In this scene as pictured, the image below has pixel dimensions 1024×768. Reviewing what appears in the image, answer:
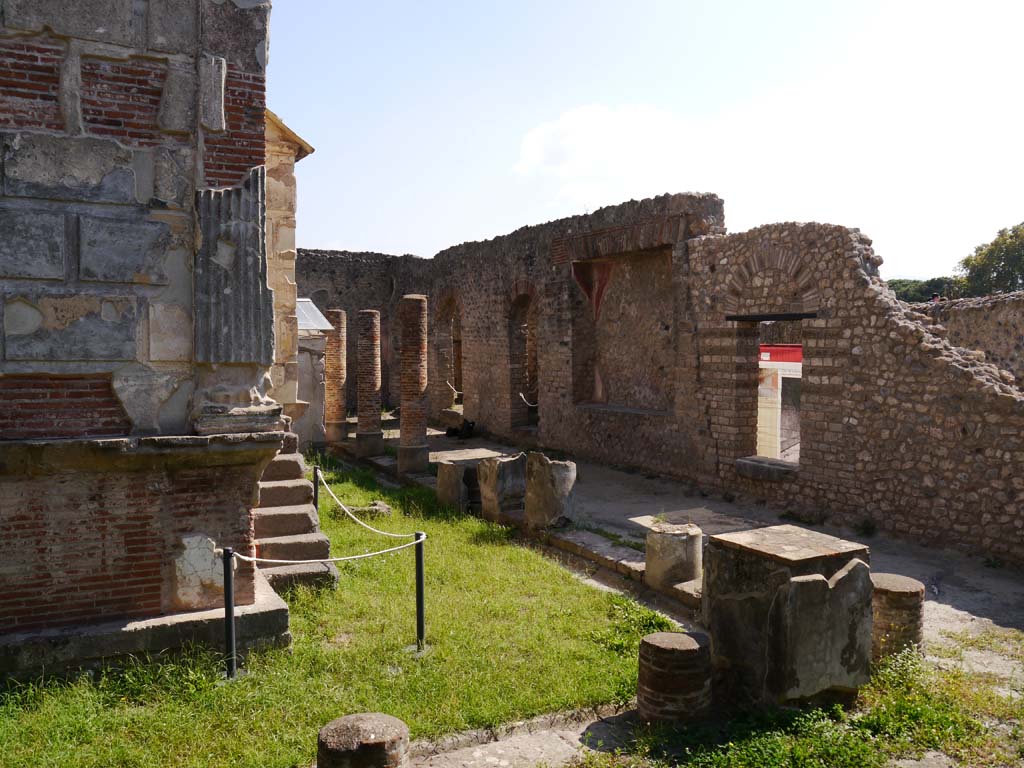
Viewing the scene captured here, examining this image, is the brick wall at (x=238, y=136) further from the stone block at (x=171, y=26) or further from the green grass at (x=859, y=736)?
the green grass at (x=859, y=736)

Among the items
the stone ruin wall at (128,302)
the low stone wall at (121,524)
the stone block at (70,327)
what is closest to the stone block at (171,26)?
the stone ruin wall at (128,302)

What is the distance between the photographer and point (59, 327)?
4359mm

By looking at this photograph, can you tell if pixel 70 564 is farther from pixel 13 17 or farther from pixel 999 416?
pixel 999 416

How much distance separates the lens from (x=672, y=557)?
6215 millimetres

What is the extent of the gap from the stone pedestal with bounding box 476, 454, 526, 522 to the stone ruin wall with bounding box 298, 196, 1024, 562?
9.23 ft

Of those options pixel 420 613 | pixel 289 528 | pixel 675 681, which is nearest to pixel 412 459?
pixel 289 528

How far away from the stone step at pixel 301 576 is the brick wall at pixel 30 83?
3.41m

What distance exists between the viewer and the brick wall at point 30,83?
4262mm

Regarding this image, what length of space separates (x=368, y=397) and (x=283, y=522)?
6.82 m

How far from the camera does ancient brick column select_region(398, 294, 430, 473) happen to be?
11.9 metres

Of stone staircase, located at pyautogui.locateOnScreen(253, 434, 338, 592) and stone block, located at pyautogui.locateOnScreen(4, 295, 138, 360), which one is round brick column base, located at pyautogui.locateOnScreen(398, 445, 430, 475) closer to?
stone staircase, located at pyautogui.locateOnScreen(253, 434, 338, 592)

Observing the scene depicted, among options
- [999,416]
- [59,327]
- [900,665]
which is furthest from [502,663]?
[999,416]

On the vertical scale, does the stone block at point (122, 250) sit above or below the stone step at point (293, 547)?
above

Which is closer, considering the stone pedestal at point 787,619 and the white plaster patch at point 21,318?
the stone pedestal at point 787,619
